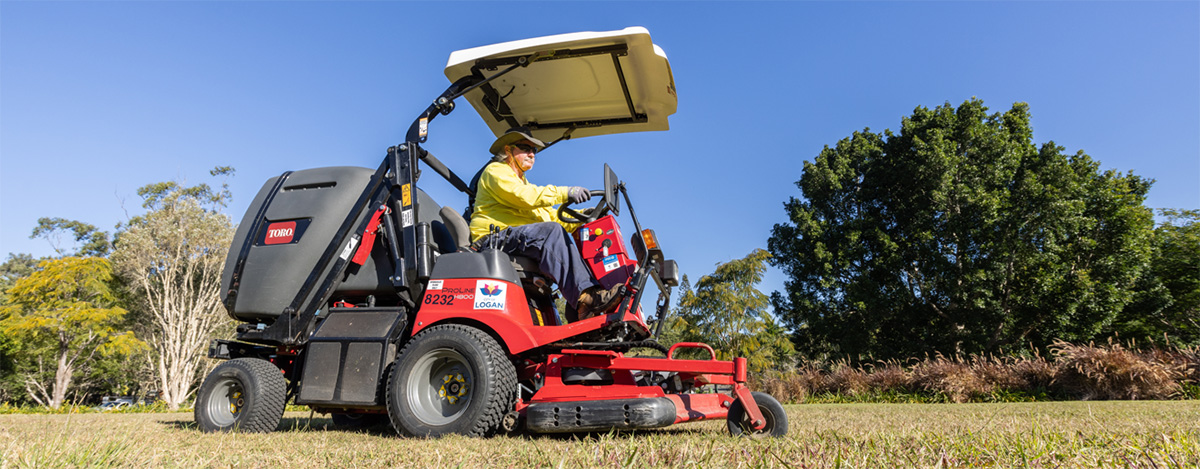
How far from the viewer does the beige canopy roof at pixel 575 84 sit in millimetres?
4703

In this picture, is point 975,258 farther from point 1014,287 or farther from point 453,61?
point 453,61

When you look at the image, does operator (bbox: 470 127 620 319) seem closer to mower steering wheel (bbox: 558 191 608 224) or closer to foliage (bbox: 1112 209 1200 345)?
mower steering wheel (bbox: 558 191 608 224)

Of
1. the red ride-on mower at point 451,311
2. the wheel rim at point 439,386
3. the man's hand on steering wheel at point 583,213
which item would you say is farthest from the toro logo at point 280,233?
the man's hand on steering wheel at point 583,213

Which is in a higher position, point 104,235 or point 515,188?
point 104,235

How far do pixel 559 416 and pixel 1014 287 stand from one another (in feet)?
79.2

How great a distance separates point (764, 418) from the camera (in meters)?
3.69

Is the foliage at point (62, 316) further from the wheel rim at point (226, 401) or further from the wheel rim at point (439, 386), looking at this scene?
the wheel rim at point (439, 386)

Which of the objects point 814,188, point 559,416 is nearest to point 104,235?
point 814,188

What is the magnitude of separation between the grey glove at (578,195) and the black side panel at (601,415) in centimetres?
152

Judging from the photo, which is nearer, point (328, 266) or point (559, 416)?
point (559, 416)

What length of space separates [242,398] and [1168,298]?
2820cm

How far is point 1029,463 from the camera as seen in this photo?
203 cm

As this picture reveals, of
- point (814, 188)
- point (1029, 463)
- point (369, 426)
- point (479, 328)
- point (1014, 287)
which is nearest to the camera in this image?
point (1029, 463)

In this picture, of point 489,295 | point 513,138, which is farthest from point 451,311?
point 513,138
